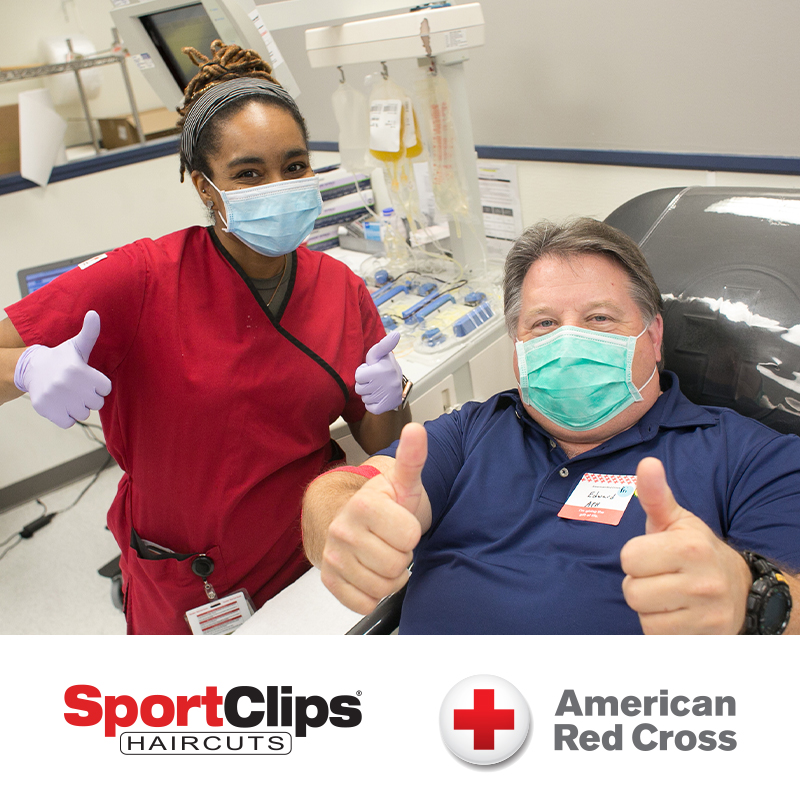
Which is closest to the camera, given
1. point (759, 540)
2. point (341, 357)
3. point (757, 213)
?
point (759, 540)

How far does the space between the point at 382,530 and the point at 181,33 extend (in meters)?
1.64

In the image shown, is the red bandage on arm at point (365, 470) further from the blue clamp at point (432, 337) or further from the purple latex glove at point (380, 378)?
→ the blue clamp at point (432, 337)

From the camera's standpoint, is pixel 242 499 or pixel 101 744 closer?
pixel 101 744

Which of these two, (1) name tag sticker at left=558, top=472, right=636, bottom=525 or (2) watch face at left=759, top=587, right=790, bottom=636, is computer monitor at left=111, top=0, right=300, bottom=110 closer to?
(1) name tag sticker at left=558, top=472, right=636, bottom=525

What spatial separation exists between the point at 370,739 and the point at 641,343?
822 mm

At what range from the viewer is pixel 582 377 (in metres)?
1.08

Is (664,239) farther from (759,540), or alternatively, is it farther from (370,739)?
(370,739)

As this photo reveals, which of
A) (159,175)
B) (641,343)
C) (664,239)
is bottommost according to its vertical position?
(641,343)

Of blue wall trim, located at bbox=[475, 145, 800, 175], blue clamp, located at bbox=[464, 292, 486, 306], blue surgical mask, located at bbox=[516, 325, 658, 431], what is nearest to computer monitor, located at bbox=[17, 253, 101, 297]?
blue clamp, located at bbox=[464, 292, 486, 306]

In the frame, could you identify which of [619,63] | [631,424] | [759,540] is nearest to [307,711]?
[759,540]

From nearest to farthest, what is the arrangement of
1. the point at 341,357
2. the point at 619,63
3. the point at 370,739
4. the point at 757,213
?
A: the point at 370,739 < the point at 757,213 < the point at 341,357 < the point at 619,63

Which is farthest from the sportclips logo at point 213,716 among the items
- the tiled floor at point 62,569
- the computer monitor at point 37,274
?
the computer monitor at point 37,274

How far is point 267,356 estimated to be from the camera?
133 centimetres

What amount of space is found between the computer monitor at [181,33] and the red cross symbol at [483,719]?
5.25 ft
